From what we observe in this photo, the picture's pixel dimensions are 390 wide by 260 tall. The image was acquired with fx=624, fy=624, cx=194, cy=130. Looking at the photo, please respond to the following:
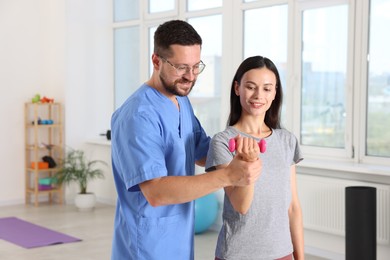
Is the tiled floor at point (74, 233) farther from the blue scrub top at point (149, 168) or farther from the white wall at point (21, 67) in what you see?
the blue scrub top at point (149, 168)

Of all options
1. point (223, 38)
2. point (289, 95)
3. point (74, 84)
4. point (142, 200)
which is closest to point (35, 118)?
point (74, 84)

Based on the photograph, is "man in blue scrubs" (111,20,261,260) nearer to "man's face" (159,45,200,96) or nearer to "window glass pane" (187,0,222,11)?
"man's face" (159,45,200,96)

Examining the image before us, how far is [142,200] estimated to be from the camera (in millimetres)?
1780

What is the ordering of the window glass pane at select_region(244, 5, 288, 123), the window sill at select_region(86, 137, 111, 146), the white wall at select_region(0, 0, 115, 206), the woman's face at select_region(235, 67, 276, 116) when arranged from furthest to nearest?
the white wall at select_region(0, 0, 115, 206)
the window sill at select_region(86, 137, 111, 146)
the window glass pane at select_region(244, 5, 288, 123)
the woman's face at select_region(235, 67, 276, 116)

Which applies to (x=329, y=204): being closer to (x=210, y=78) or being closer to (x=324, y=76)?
(x=324, y=76)

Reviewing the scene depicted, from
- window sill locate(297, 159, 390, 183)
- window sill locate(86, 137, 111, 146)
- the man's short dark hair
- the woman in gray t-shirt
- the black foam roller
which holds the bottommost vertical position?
the black foam roller

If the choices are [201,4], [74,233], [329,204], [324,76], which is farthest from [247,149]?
[201,4]

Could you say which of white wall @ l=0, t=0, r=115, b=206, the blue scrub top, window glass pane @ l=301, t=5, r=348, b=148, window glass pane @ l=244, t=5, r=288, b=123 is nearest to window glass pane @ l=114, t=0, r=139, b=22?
white wall @ l=0, t=0, r=115, b=206

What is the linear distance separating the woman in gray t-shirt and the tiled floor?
117 inches

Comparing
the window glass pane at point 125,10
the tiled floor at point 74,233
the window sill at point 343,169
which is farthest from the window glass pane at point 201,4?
the tiled floor at point 74,233

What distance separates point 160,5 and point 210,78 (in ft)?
3.85

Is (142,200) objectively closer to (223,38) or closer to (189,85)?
(189,85)

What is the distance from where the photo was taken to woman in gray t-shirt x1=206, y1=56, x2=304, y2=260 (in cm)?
178

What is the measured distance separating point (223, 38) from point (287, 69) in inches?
30.6
